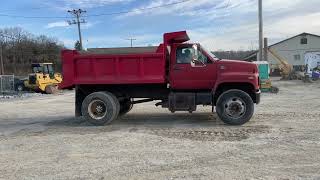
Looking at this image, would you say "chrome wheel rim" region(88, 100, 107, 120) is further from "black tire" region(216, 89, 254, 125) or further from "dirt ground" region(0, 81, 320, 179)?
"black tire" region(216, 89, 254, 125)

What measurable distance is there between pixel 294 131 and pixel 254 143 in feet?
6.91

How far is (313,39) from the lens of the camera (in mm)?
92938

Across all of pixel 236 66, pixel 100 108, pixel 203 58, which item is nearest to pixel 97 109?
pixel 100 108

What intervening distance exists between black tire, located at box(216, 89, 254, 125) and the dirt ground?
292 millimetres

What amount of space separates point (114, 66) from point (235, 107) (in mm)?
3762

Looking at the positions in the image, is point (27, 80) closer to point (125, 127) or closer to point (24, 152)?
point (125, 127)

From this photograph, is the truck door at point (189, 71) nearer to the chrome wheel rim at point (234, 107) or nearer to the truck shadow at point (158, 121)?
the chrome wheel rim at point (234, 107)

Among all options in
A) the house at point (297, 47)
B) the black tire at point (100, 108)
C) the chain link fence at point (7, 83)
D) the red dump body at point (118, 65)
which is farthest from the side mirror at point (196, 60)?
the house at point (297, 47)

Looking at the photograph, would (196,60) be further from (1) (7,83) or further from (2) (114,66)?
(1) (7,83)

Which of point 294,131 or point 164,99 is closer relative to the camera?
point 294,131

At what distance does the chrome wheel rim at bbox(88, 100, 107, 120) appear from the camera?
15133 mm

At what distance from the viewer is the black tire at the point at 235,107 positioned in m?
14.2

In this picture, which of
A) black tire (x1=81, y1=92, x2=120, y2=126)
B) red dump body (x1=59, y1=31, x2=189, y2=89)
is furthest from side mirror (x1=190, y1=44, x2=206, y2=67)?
black tire (x1=81, y1=92, x2=120, y2=126)

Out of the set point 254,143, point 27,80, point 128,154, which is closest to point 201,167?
point 128,154
